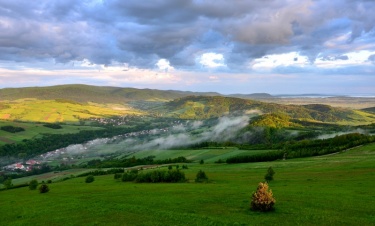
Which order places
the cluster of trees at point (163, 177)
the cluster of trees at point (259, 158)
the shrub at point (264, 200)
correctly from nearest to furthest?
the shrub at point (264, 200) → the cluster of trees at point (163, 177) → the cluster of trees at point (259, 158)

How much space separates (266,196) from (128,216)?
15.3 metres

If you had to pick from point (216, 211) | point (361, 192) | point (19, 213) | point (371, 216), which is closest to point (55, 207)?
point (19, 213)

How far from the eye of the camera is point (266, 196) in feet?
106

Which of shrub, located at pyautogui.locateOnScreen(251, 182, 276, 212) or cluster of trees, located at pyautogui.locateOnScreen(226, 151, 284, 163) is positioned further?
cluster of trees, located at pyautogui.locateOnScreen(226, 151, 284, 163)

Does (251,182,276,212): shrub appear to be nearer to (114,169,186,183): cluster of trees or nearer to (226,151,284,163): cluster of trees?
(114,169,186,183): cluster of trees

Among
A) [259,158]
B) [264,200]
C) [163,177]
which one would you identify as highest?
[264,200]

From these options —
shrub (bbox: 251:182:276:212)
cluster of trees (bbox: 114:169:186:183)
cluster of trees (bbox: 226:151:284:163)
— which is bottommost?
cluster of trees (bbox: 226:151:284:163)

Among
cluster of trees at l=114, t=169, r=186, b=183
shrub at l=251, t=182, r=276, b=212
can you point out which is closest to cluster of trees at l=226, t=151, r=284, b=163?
cluster of trees at l=114, t=169, r=186, b=183

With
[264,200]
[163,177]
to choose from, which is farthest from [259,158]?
[264,200]

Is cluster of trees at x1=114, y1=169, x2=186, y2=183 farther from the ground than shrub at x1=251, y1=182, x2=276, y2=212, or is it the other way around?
shrub at x1=251, y1=182, x2=276, y2=212

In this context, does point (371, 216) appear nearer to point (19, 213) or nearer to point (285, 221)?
point (285, 221)

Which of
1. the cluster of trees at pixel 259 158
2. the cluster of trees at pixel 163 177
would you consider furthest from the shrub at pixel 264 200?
the cluster of trees at pixel 259 158

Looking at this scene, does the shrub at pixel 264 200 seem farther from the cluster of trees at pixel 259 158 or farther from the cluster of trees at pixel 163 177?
the cluster of trees at pixel 259 158

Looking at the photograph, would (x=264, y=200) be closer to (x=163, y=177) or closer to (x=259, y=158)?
(x=163, y=177)
